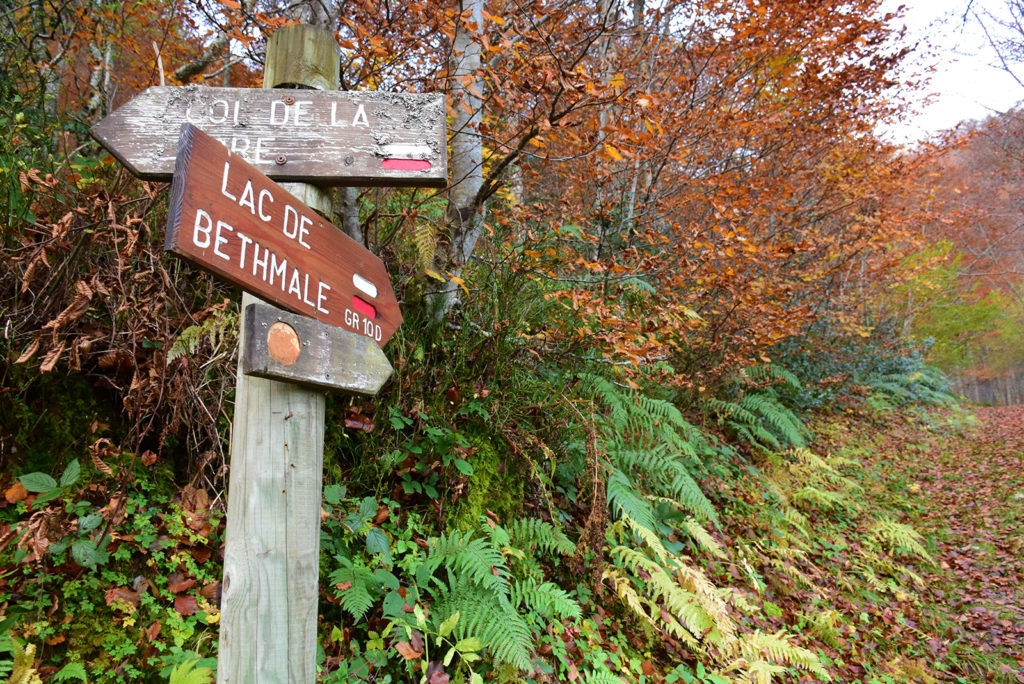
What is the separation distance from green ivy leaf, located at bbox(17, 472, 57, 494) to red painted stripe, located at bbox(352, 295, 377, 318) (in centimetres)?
163

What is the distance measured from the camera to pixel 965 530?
6.49 metres

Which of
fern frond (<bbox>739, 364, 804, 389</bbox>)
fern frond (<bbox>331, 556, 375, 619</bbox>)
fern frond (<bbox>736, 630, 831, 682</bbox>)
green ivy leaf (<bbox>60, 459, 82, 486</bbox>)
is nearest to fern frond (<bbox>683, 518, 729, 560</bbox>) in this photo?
fern frond (<bbox>736, 630, 831, 682</bbox>)

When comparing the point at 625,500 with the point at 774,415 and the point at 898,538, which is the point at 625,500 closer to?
the point at 898,538

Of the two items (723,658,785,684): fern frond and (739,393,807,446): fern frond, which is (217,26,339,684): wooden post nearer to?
(723,658,785,684): fern frond

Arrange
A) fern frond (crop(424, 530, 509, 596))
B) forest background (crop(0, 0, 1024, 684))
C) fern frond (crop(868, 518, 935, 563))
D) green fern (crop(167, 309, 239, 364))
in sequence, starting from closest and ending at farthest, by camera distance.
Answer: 1. forest background (crop(0, 0, 1024, 684))
2. green fern (crop(167, 309, 239, 364))
3. fern frond (crop(424, 530, 509, 596))
4. fern frond (crop(868, 518, 935, 563))

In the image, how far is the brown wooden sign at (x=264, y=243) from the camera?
109 centimetres

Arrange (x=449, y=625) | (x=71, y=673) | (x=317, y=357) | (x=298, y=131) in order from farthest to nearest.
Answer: (x=449, y=625)
(x=71, y=673)
(x=298, y=131)
(x=317, y=357)

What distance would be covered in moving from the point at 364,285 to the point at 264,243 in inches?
15.6

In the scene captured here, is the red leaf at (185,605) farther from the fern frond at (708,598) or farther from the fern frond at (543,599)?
the fern frond at (708,598)

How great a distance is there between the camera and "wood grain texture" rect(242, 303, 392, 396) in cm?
123

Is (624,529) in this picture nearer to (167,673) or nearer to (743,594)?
(743,594)

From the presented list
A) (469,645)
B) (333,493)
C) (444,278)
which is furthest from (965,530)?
(333,493)

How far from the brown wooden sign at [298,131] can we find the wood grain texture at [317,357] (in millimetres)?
483

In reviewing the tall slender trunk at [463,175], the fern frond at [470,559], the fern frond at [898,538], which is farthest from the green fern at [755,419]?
the fern frond at [470,559]
